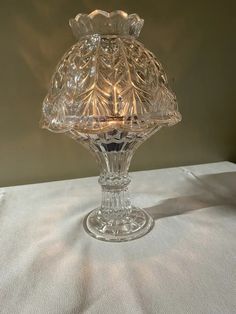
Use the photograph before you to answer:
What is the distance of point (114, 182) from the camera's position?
51 cm

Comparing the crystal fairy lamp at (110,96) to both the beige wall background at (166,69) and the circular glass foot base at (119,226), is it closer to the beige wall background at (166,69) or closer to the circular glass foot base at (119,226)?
the circular glass foot base at (119,226)

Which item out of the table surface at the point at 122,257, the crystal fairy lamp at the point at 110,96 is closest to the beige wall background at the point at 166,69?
the table surface at the point at 122,257

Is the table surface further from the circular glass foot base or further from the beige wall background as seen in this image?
the beige wall background

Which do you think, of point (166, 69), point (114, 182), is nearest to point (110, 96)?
point (114, 182)

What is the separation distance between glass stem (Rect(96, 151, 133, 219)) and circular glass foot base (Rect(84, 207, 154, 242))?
0.01m

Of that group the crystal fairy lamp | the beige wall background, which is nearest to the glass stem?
the crystal fairy lamp

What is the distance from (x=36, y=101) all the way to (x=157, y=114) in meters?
0.39

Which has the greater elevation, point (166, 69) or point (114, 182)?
point (166, 69)

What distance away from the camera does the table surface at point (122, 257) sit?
0.32 m

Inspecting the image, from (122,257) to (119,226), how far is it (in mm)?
93

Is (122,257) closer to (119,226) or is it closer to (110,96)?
(119,226)

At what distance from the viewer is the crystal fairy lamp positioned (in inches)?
16.5

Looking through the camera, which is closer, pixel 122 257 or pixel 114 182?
pixel 122 257

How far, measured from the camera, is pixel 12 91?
0.68 meters
